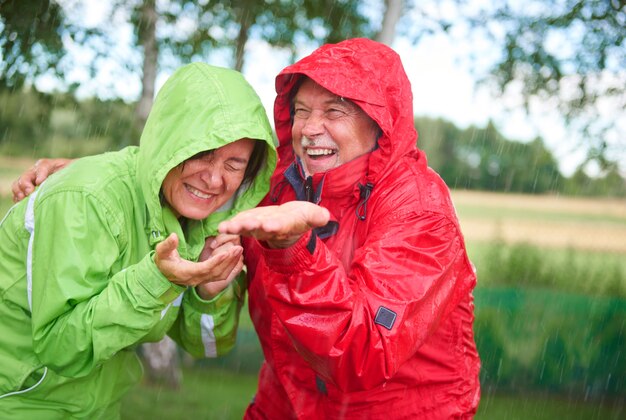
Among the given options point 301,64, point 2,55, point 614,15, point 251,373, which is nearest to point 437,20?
point 614,15

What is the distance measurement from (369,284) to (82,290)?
45.7 inches

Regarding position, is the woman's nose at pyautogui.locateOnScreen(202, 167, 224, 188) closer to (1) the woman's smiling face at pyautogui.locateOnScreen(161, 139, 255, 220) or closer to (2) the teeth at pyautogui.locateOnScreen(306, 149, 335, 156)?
(1) the woman's smiling face at pyautogui.locateOnScreen(161, 139, 255, 220)

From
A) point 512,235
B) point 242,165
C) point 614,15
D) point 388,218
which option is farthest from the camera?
point 512,235

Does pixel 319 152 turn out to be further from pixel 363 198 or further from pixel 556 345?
pixel 556 345

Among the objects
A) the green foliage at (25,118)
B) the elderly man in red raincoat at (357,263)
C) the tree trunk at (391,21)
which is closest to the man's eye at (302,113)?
the elderly man in red raincoat at (357,263)

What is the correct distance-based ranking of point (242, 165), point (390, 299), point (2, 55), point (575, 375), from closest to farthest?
point (390, 299)
point (242, 165)
point (2, 55)
point (575, 375)

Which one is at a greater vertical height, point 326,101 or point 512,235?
point 326,101

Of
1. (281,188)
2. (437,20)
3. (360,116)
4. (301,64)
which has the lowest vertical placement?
(281,188)

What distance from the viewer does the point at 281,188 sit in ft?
11.6

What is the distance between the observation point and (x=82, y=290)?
2.69 meters

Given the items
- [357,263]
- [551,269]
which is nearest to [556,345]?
[551,269]

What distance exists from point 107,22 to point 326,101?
2.76 metres

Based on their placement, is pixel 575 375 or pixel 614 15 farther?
pixel 575 375

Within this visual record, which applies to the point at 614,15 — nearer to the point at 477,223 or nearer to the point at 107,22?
the point at 477,223
